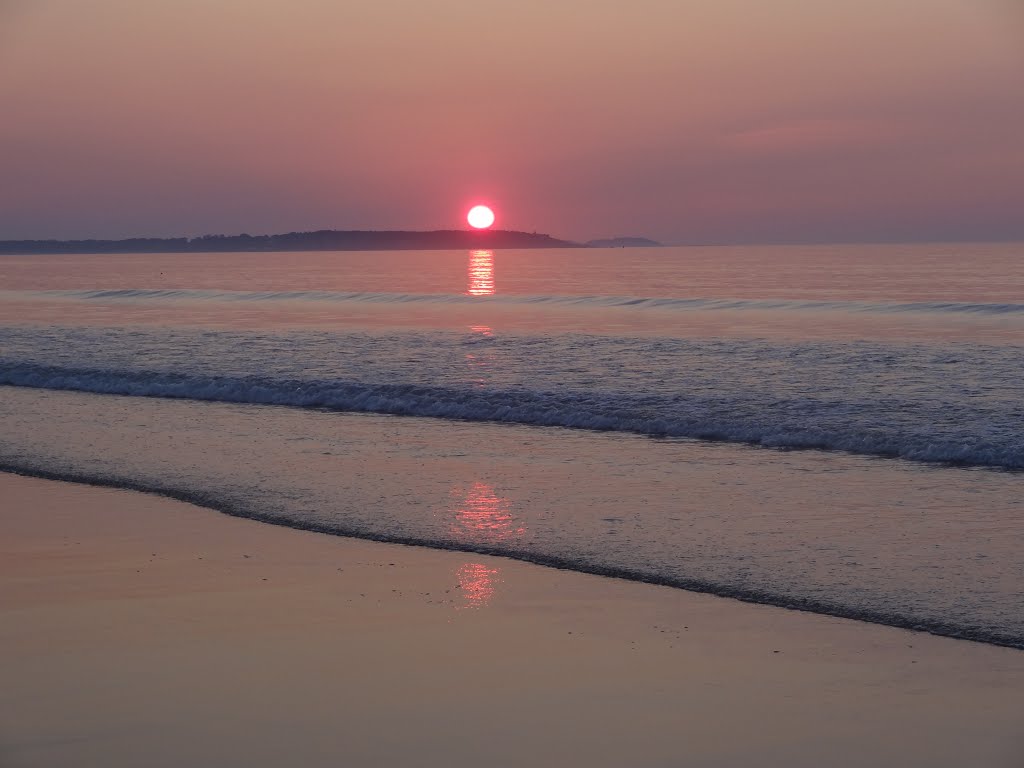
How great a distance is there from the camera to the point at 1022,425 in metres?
13.5

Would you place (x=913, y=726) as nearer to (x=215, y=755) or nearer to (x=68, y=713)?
(x=215, y=755)

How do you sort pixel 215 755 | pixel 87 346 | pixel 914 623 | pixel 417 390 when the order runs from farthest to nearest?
pixel 87 346, pixel 417 390, pixel 914 623, pixel 215 755

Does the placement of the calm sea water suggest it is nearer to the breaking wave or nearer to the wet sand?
the breaking wave

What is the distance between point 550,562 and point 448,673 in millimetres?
2301

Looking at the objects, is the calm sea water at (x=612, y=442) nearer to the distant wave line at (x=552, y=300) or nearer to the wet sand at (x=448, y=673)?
the wet sand at (x=448, y=673)

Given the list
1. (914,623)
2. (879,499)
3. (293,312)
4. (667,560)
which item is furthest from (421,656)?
(293,312)

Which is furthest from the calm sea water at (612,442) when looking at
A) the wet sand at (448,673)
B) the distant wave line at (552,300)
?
the distant wave line at (552,300)

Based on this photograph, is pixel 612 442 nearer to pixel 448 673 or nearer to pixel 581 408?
pixel 581 408

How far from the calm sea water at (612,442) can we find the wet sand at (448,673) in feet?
2.23

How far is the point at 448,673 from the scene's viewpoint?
18.5ft

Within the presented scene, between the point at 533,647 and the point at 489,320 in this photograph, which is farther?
the point at 489,320

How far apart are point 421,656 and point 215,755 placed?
1.46 metres

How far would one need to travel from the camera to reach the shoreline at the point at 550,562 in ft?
21.0

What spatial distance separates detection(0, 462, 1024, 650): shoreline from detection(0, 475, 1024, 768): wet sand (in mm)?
123
